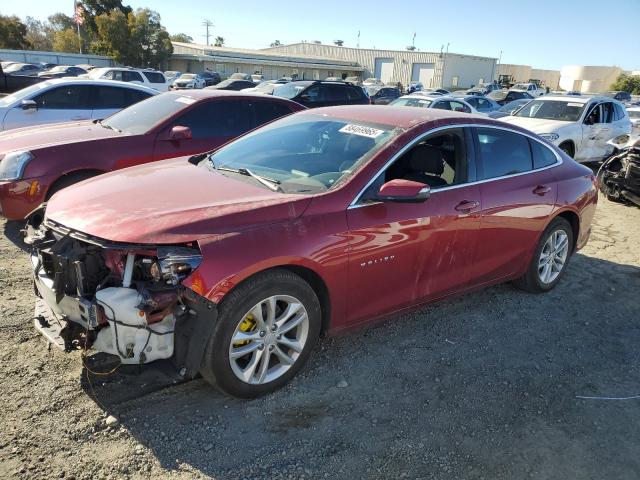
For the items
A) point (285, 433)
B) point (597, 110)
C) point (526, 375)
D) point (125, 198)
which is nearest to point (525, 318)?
point (526, 375)

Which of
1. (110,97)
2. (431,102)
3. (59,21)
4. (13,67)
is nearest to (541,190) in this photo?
(110,97)

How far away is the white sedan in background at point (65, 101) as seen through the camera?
8891 millimetres

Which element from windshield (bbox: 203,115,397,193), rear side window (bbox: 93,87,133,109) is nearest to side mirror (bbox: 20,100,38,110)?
rear side window (bbox: 93,87,133,109)

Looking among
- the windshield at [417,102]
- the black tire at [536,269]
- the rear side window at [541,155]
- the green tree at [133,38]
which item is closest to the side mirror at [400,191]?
the rear side window at [541,155]

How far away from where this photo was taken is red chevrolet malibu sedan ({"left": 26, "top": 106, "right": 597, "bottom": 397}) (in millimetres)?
2688

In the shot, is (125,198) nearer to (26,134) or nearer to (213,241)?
(213,241)

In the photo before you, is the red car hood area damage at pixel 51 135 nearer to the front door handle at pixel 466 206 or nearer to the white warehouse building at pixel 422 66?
the front door handle at pixel 466 206

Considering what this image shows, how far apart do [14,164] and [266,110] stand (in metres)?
3.22

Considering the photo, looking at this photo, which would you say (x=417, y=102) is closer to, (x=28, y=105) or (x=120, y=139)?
(x=28, y=105)

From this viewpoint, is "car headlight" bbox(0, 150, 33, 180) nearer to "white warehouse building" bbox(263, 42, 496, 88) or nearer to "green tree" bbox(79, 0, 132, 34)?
"green tree" bbox(79, 0, 132, 34)

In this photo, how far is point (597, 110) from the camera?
1134 centimetres

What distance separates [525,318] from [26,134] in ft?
19.0

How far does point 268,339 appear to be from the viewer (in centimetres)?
301

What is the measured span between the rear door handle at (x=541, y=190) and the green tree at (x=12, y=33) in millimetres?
68688
